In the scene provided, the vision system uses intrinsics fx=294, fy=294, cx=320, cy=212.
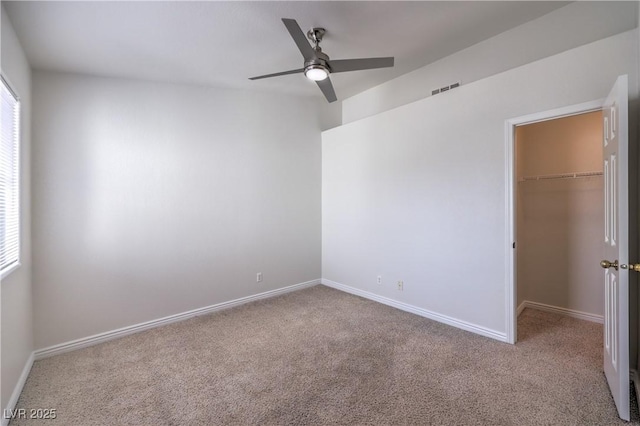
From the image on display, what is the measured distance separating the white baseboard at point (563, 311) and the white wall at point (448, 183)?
1.14 m

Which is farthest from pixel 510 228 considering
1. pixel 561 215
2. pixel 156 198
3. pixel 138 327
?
pixel 138 327

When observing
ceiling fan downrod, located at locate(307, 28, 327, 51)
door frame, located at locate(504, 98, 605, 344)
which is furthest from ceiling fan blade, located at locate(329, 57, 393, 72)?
door frame, located at locate(504, 98, 605, 344)

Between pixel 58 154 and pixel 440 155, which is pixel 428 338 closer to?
pixel 440 155

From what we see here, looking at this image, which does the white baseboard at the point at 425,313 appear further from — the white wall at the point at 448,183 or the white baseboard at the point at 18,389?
the white baseboard at the point at 18,389

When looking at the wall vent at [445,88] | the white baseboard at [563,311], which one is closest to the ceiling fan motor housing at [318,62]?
the wall vent at [445,88]

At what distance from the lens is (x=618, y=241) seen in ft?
5.92

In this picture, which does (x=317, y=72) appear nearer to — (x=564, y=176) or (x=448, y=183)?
(x=448, y=183)

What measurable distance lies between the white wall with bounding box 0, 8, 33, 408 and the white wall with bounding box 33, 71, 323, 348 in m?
0.15

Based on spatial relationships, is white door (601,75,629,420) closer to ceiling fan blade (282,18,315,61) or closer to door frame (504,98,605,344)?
door frame (504,98,605,344)

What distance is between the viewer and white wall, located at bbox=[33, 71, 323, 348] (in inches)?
110

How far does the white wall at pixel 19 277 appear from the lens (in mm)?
1979

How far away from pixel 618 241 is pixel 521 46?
6.78ft

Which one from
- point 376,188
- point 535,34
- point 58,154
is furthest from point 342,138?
point 58,154

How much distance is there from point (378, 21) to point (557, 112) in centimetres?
168
